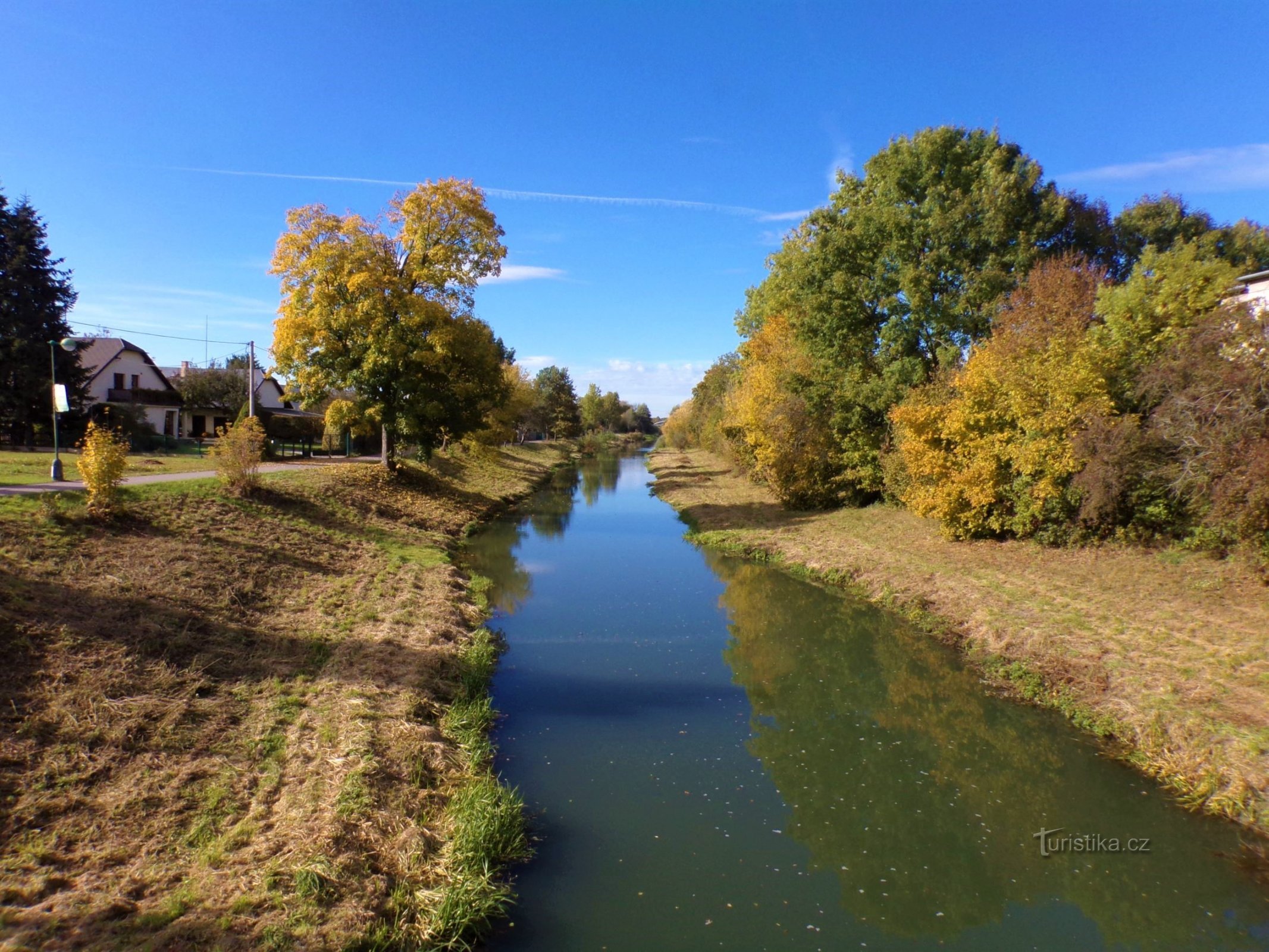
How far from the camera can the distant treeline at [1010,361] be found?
14.0 metres

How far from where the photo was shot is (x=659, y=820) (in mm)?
Answer: 8016

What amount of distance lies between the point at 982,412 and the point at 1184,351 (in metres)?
4.89

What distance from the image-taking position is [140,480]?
1745 centimetres

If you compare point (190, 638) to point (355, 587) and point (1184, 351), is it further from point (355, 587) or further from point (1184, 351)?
point (1184, 351)

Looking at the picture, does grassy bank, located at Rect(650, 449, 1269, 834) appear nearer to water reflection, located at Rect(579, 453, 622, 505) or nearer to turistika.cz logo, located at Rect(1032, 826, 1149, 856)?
turistika.cz logo, located at Rect(1032, 826, 1149, 856)

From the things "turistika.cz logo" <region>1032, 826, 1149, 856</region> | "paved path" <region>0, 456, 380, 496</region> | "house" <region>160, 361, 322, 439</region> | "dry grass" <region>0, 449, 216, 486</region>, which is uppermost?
"house" <region>160, 361, 322, 439</region>

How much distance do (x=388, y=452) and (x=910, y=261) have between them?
20629mm

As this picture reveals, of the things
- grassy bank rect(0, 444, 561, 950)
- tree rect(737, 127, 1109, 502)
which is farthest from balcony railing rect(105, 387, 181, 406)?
tree rect(737, 127, 1109, 502)

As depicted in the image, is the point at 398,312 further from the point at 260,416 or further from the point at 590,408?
the point at 590,408

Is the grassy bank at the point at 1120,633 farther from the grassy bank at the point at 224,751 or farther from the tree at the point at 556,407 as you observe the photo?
the tree at the point at 556,407

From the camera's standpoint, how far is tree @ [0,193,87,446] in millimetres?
28781

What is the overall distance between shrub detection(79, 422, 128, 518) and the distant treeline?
1899cm

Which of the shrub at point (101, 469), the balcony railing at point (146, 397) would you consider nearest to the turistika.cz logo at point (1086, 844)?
the shrub at point (101, 469)

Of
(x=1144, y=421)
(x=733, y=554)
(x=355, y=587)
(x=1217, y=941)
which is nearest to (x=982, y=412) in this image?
(x=1144, y=421)
